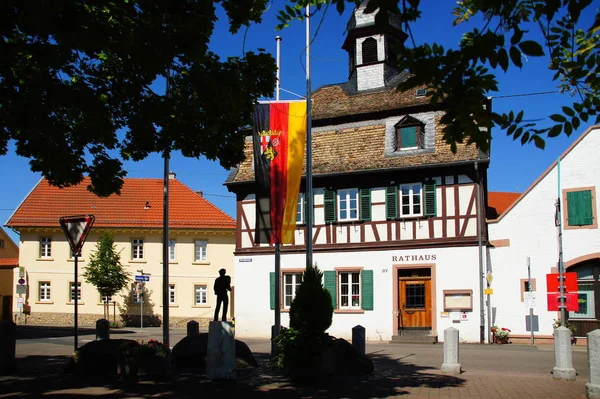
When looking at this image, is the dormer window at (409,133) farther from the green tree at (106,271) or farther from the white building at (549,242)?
the green tree at (106,271)

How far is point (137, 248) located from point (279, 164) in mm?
29682

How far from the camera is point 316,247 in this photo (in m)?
28.3

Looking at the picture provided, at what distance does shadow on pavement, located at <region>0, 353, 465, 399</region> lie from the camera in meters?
10.0

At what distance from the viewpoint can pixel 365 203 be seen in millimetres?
27453

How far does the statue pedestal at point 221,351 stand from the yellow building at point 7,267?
14.9ft

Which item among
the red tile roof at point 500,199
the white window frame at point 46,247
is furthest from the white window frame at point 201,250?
the red tile roof at point 500,199

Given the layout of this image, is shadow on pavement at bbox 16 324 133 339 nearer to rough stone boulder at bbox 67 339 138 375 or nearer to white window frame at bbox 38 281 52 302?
white window frame at bbox 38 281 52 302

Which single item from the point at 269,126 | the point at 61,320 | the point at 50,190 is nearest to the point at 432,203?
the point at 269,126

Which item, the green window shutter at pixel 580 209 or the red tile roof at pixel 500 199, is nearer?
the green window shutter at pixel 580 209

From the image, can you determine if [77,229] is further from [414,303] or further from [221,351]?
[414,303]

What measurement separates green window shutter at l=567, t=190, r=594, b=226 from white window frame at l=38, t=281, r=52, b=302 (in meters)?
30.9

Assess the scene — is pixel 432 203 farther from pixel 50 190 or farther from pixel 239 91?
pixel 50 190

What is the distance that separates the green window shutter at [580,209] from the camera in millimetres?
24922

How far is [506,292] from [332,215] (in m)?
7.17
